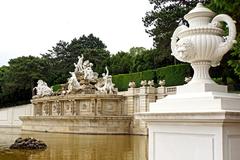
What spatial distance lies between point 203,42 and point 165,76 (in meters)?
28.6

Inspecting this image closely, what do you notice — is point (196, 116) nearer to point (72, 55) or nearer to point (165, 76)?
point (165, 76)

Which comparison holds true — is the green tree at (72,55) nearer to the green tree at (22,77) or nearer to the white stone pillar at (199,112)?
the green tree at (22,77)

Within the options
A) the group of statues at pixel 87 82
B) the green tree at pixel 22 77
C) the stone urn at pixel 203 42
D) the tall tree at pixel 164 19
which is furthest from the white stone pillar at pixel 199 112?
the green tree at pixel 22 77

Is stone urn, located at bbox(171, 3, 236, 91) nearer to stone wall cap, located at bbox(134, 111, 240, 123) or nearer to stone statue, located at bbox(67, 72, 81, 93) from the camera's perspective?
stone wall cap, located at bbox(134, 111, 240, 123)

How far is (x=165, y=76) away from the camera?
31906 millimetres

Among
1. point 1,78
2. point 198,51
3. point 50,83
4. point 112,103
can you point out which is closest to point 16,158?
point 198,51

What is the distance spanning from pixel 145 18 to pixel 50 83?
2558cm

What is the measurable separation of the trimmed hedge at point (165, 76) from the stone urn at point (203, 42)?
2605 cm

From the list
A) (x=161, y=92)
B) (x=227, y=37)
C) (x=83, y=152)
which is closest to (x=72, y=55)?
(x=161, y=92)

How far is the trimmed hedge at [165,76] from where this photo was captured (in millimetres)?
29953

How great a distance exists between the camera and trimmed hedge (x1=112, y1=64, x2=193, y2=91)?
2995 centimetres

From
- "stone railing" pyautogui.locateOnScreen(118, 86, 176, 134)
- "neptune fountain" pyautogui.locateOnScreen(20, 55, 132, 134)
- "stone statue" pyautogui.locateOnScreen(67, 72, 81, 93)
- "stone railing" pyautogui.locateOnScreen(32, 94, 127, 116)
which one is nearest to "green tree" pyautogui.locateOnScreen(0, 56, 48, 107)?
"neptune fountain" pyautogui.locateOnScreen(20, 55, 132, 134)

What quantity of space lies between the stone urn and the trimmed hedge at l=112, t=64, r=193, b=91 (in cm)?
2605

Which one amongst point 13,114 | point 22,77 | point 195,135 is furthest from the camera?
point 13,114
